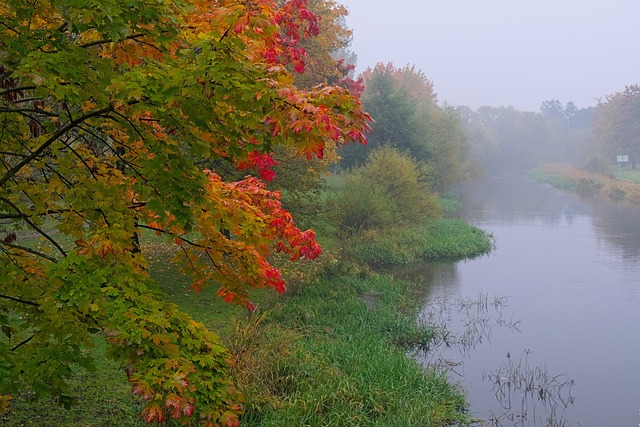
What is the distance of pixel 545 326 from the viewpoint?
53.4 ft

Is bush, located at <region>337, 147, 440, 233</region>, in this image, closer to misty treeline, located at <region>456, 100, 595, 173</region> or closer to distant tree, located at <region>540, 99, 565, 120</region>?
misty treeline, located at <region>456, 100, 595, 173</region>

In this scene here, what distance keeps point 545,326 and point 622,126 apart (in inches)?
2869

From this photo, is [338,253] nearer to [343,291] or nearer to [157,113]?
[343,291]

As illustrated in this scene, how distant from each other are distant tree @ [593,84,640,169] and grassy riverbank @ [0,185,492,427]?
236 ft

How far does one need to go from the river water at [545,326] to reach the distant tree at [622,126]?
54068mm

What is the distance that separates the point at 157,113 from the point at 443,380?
8.74 m

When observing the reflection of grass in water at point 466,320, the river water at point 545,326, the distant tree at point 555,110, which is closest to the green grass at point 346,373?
the reflection of grass in water at point 466,320

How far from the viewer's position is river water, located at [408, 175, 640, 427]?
11.5m

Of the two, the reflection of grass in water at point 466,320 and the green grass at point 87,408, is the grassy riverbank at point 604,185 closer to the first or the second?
the reflection of grass in water at point 466,320

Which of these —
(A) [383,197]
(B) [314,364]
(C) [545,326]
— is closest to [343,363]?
(B) [314,364]

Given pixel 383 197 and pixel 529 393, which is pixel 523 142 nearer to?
pixel 383 197

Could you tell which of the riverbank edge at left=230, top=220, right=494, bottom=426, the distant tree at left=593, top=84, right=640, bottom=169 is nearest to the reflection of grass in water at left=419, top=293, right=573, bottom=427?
the riverbank edge at left=230, top=220, right=494, bottom=426

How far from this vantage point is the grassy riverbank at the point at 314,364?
8844mm

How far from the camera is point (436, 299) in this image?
18.8 m
